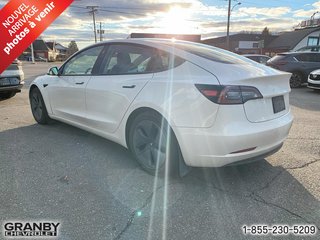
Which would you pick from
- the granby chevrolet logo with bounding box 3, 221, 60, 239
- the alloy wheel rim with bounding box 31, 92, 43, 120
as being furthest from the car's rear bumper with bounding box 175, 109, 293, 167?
the alloy wheel rim with bounding box 31, 92, 43, 120

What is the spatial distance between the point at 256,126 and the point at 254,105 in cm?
21

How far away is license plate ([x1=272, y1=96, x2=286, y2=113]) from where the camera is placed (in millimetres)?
3309

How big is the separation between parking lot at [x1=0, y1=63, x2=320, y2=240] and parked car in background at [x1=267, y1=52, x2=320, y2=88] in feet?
30.9

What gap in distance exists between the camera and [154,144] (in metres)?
3.48

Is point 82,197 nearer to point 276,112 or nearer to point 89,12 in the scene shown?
point 276,112

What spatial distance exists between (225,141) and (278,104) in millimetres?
883

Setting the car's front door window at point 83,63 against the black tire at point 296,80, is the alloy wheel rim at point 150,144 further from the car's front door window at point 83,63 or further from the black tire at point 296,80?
the black tire at point 296,80

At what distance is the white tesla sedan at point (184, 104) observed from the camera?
2980 mm

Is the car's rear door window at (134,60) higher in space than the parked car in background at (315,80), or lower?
higher

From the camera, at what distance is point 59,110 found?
16.9 feet

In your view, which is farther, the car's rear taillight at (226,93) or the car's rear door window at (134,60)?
the car's rear door window at (134,60)

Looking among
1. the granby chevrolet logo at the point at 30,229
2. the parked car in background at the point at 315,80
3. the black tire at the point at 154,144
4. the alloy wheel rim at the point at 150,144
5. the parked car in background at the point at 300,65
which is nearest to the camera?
the granby chevrolet logo at the point at 30,229

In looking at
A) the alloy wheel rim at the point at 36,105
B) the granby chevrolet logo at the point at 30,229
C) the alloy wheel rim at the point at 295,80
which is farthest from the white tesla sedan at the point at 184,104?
the alloy wheel rim at the point at 295,80

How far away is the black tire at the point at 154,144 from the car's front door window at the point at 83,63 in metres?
1.36
